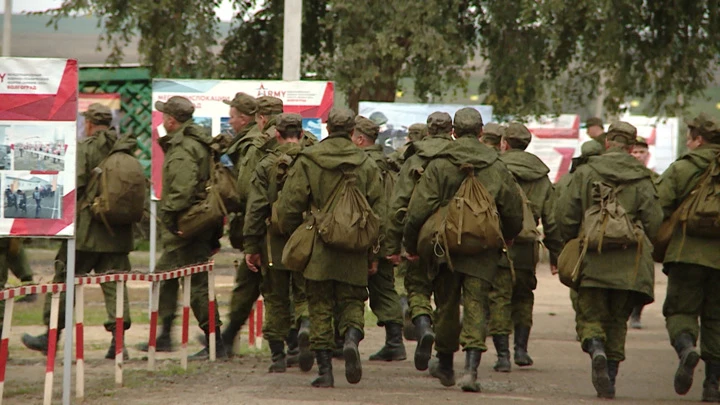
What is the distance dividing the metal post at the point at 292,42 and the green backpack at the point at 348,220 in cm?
528

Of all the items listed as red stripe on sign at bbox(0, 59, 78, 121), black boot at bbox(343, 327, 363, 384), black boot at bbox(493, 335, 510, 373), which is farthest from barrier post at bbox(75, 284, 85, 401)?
black boot at bbox(493, 335, 510, 373)

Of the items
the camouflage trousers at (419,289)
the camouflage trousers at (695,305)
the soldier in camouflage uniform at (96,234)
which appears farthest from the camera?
the soldier in camouflage uniform at (96,234)

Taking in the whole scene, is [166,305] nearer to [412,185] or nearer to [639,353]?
[412,185]

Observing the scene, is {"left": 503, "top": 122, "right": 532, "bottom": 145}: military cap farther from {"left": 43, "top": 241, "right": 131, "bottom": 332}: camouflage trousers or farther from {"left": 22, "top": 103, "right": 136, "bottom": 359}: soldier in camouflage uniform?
{"left": 43, "top": 241, "right": 131, "bottom": 332}: camouflage trousers

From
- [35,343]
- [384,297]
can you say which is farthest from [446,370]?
[35,343]

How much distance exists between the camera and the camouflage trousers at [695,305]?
10.2 metres

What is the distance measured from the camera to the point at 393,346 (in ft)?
38.6

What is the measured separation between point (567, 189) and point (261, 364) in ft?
9.96

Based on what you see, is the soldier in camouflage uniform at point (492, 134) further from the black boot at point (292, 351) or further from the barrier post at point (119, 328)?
the barrier post at point (119, 328)

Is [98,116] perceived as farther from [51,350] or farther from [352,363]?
[352,363]

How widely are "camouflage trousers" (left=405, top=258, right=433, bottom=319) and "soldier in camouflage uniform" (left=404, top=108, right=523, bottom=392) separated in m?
0.61

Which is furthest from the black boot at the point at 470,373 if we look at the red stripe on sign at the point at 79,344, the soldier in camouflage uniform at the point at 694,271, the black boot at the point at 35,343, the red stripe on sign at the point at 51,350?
the black boot at the point at 35,343

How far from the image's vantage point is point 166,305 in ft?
38.7

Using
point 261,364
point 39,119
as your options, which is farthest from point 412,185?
point 39,119
